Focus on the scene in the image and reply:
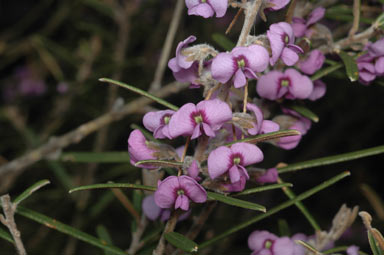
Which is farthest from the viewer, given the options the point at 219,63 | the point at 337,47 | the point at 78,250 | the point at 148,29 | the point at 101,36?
the point at 148,29

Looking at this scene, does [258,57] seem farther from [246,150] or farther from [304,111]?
[304,111]

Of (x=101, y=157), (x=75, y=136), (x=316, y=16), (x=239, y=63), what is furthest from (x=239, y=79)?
(x=75, y=136)

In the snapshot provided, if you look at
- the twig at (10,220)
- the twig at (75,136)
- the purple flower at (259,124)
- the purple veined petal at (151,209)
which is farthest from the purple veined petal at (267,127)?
the twig at (75,136)

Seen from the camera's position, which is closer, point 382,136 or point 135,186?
point 135,186

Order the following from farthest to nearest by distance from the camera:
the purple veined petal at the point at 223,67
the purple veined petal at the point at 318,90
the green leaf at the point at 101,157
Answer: the green leaf at the point at 101,157 → the purple veined petal at the point at 318,90 → the purple veined petal at the point at 223,67

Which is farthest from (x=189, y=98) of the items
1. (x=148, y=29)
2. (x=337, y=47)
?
(x=337, y=47)

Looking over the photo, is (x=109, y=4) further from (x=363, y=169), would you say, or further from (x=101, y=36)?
(x=363, y=169)

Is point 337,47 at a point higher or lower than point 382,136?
higher

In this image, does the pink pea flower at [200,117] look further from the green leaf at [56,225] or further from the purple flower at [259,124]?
the green leaf at [56,225]
